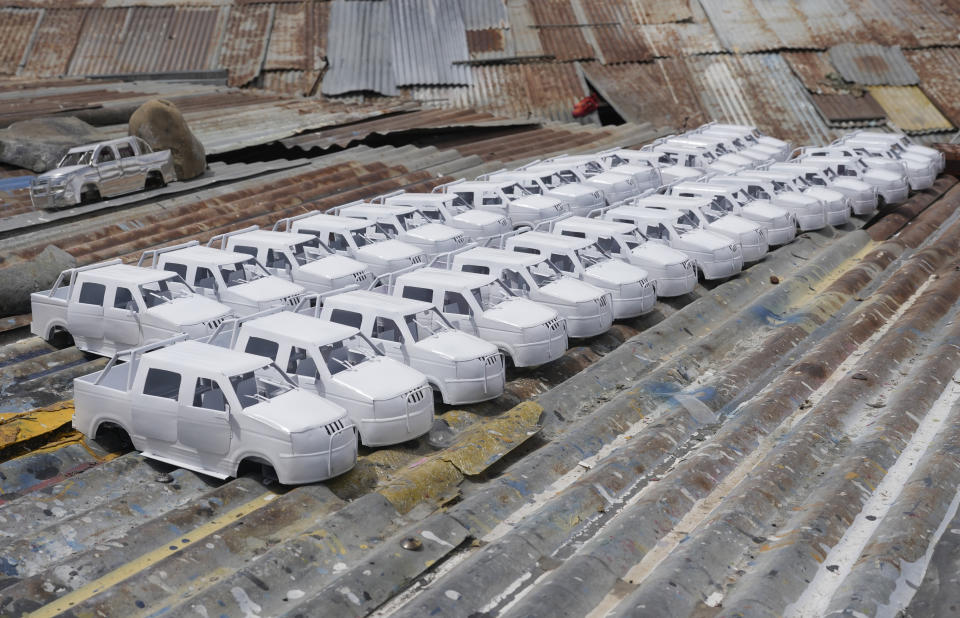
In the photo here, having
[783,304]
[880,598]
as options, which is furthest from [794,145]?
[880,598]

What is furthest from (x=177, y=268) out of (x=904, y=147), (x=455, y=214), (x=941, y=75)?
(x=941, y=75)

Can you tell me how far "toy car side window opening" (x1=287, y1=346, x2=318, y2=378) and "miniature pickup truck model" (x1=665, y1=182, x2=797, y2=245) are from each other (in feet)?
39.8

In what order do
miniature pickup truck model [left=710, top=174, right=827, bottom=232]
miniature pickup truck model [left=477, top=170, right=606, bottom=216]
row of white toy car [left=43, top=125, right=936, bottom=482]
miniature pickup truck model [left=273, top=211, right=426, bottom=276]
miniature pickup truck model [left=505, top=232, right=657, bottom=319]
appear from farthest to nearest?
miniature pickup truck model [left=477, top=170, right=606, bottom=216] < miniature pickup truck model [left=710, top=174, right=827, bottom=232] < miniature pickup truck model [left=273, top=211, right=426, bottom=276] < miniature pickup truck model [left=505, top=232, right=657, bottom=319] < row of white toy car [left=43, top=125, right=936, bottom=482]

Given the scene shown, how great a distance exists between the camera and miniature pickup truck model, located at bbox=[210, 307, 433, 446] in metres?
11.5

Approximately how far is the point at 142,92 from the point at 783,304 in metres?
23.6

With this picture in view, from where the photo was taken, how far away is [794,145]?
115 ft

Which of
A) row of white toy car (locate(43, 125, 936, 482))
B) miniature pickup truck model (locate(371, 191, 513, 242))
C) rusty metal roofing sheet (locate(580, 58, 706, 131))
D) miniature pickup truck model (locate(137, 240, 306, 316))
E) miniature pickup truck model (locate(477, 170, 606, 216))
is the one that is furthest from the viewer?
rusty metal roofing sheet (locate(580, 58, 706, 131))

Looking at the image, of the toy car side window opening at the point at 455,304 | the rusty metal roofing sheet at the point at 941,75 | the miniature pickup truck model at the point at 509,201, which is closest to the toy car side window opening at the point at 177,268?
the toy car side window opening at the point at 455,304

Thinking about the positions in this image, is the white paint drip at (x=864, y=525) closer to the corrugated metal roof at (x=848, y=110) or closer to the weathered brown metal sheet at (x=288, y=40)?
the corrugated metal roof at (x=848, y=110)

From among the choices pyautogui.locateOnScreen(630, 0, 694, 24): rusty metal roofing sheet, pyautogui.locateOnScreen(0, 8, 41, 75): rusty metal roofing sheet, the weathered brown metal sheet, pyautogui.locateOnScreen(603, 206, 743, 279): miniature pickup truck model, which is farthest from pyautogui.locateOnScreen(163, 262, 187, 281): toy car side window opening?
pyautogui.locateOnScreen(630, 0, 694, 24): rusty metal roofing sheet

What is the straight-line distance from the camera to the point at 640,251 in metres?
18.5

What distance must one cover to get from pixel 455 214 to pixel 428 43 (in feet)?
60.7

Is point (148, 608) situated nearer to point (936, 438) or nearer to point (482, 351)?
point (482, 351)

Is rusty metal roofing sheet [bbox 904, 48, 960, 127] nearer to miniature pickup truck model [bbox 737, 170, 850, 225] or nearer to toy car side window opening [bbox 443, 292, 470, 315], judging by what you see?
miniature pickup truck model [bbox 737, 170, 850, 225]
